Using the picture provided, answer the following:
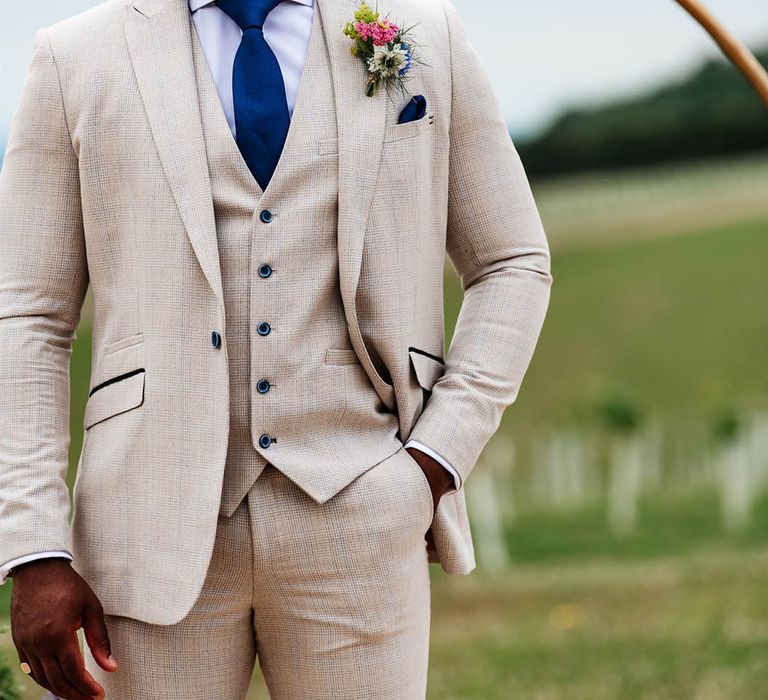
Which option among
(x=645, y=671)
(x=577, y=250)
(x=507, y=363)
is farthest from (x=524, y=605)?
(x=507, y=363)

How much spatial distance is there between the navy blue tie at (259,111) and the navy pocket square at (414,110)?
17 centimetres

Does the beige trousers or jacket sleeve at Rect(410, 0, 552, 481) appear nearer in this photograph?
the beige trousers

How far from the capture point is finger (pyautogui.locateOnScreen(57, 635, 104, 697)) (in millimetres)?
1555

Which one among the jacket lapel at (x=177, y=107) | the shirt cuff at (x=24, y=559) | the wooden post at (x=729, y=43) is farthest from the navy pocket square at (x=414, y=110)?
the wooden post at (x=729, y=43)

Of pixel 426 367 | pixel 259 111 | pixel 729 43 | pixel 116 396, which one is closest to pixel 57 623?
pixel 116 396

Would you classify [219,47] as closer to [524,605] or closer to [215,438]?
[215,438]

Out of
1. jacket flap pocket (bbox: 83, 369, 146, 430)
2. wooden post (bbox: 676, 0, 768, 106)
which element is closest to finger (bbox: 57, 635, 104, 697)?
jacket flap pocket (bbox: 83, 369, 146, 430)

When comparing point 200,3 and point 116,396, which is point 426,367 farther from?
point 200,3

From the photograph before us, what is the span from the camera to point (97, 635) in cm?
158

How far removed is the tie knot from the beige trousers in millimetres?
629

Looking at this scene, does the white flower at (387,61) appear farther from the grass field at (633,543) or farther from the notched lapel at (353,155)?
the grass field at (633,543)

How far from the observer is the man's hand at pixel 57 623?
154cm

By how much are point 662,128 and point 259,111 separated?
5496 millimetres

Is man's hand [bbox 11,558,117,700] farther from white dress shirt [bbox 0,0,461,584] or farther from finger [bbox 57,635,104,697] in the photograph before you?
white dress shirt [bbox 0,0,461,584]
